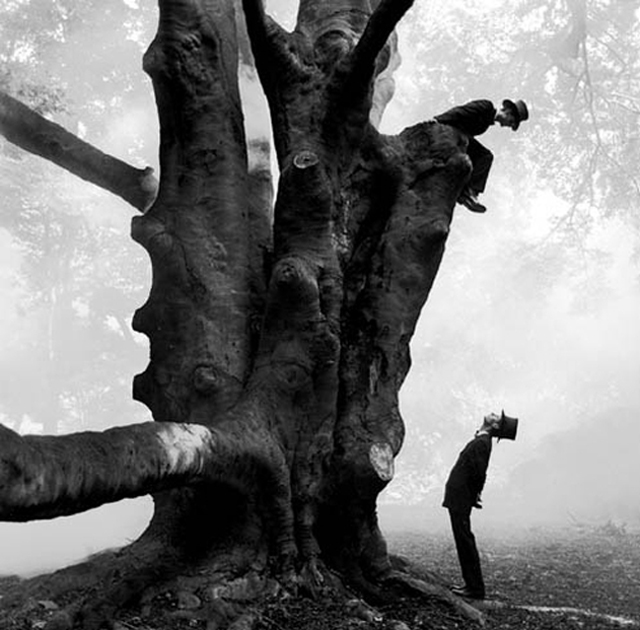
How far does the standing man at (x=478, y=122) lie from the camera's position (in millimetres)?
4859

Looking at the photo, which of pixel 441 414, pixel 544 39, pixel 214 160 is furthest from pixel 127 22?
pixel 441 414

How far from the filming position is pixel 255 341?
4.33m

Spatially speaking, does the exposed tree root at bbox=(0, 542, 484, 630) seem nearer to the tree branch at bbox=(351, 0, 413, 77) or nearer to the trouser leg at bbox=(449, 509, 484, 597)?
the trouser leg at bbox=(449, 509, 484, 597)

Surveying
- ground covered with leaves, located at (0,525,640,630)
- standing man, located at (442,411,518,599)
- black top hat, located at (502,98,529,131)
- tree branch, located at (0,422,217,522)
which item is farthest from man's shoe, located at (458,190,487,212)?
tree branch, located at (0,422,217,522)

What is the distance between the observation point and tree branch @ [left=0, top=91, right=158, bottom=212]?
5266 mm

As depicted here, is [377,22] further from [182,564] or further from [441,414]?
[441,414]

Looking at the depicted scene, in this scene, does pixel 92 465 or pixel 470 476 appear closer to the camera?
pixel 92 465

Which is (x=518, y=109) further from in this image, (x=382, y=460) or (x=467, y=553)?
(x=467, y=553)

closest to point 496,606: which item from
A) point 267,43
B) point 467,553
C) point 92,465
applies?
point 467,553

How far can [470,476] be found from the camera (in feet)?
17.4

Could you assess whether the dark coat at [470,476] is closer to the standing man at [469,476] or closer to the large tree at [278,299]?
the standing man at [469,476]

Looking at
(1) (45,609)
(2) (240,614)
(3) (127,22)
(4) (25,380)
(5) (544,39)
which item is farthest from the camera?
(4) (25,380)

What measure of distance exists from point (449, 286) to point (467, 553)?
136 feet

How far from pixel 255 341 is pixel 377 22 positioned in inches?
82.3
